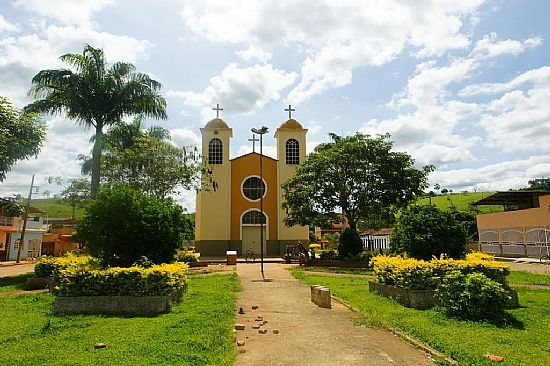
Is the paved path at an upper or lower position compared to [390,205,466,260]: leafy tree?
lower

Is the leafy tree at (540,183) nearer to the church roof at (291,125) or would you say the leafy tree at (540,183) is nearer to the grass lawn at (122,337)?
the church roof at (291,125)

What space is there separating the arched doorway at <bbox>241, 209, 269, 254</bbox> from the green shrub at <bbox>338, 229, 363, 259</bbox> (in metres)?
10.3

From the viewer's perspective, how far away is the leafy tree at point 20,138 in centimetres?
1664

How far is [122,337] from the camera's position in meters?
6.29

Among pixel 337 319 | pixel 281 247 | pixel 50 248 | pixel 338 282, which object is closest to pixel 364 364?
pixel 337 319

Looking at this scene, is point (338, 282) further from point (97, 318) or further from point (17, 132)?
point (17, 132)

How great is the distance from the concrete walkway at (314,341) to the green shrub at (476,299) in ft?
6.22

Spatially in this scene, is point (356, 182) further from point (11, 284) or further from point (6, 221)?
point (6, 221)

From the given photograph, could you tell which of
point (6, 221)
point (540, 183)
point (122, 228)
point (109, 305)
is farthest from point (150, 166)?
point (540, 183)

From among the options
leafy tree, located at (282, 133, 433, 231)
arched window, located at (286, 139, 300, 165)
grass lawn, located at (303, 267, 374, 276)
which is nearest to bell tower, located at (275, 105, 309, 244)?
arched window, located at (286, 139, 300, 165)

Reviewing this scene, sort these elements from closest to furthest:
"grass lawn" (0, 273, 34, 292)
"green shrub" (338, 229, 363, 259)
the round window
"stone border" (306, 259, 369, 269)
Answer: "grass lawn" (0, 273, 34, 292)
"stone border" (306, 259, 369, 269)
"green shrub" (338, 229, 363, 259)
the round window

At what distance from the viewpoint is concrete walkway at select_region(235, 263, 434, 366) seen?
5.37 metres

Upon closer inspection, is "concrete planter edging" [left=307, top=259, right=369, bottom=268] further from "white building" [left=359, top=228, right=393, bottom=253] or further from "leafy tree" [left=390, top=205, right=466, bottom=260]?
"white building" [left=359, top=228, right=393, bottom=253]

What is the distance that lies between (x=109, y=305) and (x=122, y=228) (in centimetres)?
277
